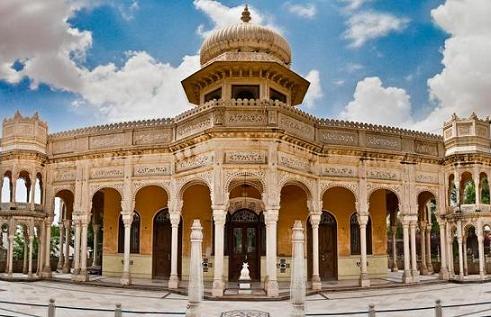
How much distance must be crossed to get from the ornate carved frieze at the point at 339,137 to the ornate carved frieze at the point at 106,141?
7.02 metres

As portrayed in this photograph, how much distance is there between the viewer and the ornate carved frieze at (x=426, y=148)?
18.4m

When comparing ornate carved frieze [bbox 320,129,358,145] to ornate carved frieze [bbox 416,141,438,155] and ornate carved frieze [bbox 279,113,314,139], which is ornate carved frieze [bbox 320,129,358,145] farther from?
ornate carved frieze [bbox 416,141,438,155]

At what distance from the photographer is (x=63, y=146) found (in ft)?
61.4

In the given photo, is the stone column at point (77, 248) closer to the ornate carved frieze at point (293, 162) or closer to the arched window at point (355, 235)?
the ornate carved frieze at point (293, 162)

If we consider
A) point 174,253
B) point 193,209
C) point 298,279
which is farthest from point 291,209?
point 298,279

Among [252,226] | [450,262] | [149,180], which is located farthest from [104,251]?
[450,262]

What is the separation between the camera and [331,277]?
18.0 metres

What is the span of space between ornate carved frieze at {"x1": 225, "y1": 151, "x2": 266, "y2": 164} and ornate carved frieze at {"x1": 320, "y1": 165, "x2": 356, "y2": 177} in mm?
2993

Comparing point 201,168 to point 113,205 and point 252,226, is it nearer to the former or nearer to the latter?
point 252,226

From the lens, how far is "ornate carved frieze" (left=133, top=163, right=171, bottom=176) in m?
16.6

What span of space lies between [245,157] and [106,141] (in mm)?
6134

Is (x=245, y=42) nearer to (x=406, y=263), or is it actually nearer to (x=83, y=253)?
(x=83, y=253)

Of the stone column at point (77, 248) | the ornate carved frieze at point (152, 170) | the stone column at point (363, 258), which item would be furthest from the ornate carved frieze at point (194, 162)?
the stone column at point (363, 258)

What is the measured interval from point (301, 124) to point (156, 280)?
757 cm
